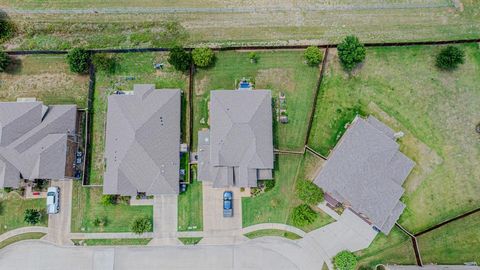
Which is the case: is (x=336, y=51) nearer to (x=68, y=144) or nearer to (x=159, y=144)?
(x=159, y=144)

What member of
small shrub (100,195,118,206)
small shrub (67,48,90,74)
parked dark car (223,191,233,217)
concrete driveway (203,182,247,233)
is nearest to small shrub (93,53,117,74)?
small shrub (67,48,90,74)

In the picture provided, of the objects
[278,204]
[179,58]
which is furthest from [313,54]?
[278,204]

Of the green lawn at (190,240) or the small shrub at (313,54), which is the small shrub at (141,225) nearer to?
the green lawn at (190,240)

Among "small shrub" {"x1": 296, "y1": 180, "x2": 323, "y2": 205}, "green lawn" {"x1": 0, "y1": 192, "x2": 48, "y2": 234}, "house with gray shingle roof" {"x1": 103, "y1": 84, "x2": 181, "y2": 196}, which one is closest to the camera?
"small shrub" {"x1": 296, "y1": 180, "x2": 323, "y2": 205}

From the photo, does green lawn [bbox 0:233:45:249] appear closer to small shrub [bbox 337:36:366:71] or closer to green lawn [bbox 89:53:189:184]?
green lawn [bbox 89:53:189:184]

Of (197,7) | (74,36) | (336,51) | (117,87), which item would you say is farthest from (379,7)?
(74,36)
